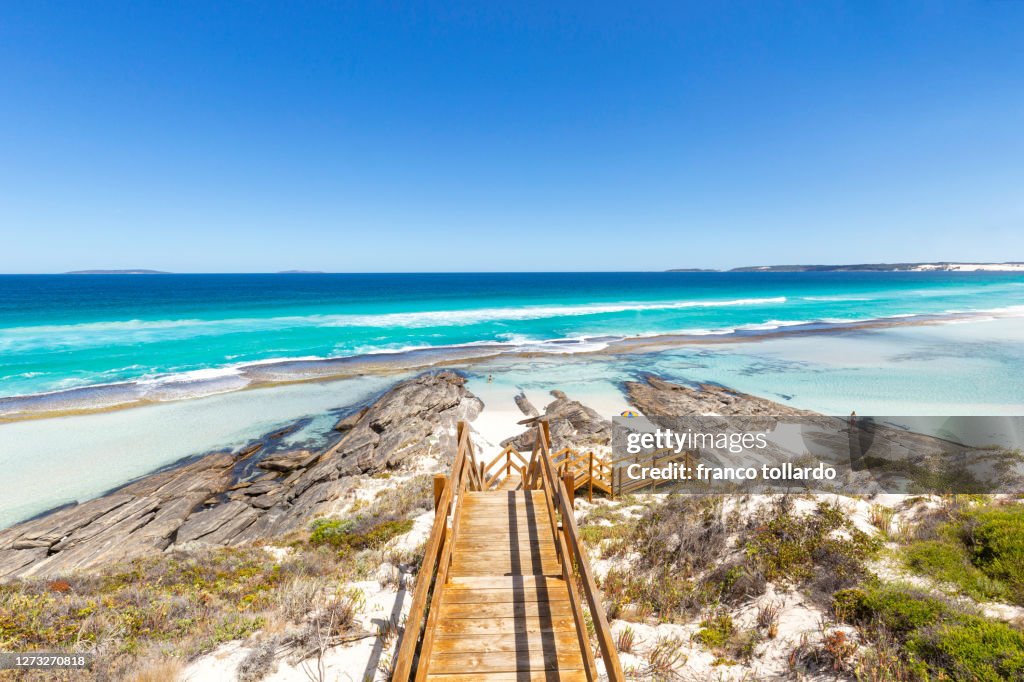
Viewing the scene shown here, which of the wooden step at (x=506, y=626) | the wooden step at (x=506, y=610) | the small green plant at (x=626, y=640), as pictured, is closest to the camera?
the wooden step at (x=506, y=626)

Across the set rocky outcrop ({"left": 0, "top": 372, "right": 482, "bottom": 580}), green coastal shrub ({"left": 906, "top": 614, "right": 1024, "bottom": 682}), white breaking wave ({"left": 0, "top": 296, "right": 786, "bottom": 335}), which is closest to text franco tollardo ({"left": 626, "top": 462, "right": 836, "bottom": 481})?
green coastal shrub ({"left": 906, "top": 614, "right": 1024, "bottom": 682})

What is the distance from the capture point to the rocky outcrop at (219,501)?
10.9 m

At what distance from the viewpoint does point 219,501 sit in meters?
13.9

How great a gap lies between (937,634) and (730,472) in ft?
29.1

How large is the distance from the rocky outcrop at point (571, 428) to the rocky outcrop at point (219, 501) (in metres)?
3.28

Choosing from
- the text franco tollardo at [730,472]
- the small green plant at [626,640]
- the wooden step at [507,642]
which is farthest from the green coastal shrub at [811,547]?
the text franco tollardo at [730,472]

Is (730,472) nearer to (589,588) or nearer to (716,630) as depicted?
(716,630)

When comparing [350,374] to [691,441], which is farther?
[350,374]

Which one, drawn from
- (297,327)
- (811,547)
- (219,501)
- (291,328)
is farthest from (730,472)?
(297,327)

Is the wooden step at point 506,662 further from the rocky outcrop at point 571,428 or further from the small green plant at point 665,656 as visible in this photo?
the rocky outcrop at point 571,428

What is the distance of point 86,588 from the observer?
7043 millimetres

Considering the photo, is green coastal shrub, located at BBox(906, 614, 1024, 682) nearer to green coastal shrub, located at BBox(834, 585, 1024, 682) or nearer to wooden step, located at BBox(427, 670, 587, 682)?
green coastal shrub, located at BBox(834, 585, 1024, 682)

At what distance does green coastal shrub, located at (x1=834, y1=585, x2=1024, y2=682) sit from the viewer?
4211 millimetres

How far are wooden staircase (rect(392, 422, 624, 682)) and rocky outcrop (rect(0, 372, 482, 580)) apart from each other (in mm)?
8166
